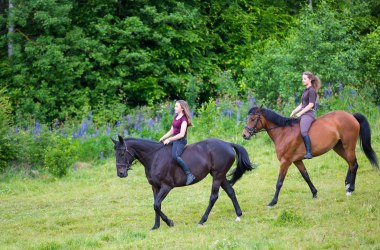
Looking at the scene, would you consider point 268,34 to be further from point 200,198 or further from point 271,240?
point 271,240

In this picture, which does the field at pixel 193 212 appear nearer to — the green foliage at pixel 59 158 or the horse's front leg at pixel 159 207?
the horse's front leg at pixel 159 207

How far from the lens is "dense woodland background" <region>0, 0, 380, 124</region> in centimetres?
2166

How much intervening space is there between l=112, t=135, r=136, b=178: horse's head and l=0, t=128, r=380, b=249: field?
1065 millimetres

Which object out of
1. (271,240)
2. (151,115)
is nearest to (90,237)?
(271,240)

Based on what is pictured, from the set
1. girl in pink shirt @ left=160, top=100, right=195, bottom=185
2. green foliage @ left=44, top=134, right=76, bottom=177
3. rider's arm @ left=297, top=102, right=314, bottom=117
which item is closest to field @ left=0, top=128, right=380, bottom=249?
green foliage @ left=44, top=134, right=76, bottom=177

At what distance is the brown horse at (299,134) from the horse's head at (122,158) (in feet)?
9.46

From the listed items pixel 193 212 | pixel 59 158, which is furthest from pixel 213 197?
pixel 59 158

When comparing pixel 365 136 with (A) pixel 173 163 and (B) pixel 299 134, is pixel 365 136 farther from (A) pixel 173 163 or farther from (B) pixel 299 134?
(A) pixel 173 163

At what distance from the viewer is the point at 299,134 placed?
44.3 ft

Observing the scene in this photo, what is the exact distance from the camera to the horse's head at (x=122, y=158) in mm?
11719

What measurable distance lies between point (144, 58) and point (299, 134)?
11.7m

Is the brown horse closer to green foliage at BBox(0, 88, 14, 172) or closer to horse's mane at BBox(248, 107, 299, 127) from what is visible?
horse's mane at BBox(248, 107, 299, 127)

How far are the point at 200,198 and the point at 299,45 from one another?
8613mm

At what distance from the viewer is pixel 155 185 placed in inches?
472
